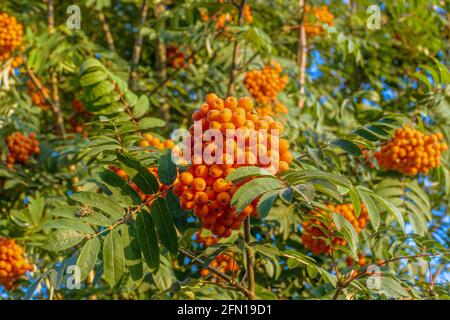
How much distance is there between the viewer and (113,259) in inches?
76.7

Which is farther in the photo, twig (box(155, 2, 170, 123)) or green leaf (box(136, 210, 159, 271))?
twig (box(155, 2, 170, 123))

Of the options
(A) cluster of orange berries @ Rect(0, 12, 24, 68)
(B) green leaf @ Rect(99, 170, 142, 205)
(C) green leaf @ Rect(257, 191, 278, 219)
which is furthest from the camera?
(A) cluster of orange berries @ Rect(0, 12, 24, 68)

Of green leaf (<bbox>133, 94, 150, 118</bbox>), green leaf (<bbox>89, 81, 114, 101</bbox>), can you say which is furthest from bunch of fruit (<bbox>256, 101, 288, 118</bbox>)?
green leaf (<bbox>89, 81, 114, 101</bbox>)

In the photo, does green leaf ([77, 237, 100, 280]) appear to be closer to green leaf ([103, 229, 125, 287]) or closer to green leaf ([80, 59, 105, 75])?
green leaf ([103, 229, 125, 287])

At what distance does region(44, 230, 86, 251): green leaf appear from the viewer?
6.15 ft

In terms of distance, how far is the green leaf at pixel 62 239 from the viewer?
6.15 feet

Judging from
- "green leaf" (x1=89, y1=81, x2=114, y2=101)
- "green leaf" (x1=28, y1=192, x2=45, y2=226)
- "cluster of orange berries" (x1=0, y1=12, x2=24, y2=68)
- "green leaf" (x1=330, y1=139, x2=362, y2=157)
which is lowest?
"green leaf" (x1=28, y1=192, x2=45, y2=226)

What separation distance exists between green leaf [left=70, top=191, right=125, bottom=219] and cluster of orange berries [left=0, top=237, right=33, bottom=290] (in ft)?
5.20

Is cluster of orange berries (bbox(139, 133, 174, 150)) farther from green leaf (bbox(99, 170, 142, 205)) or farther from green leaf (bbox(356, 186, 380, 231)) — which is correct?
green leaf (bbox(356, 186, 380, 231))

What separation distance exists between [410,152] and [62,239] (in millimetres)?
2102

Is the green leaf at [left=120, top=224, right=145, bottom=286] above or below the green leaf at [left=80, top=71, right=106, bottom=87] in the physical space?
below

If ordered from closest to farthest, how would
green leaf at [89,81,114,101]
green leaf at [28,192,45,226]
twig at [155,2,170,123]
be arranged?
green leaf at [89,81,114,101] < green leaf at [28,192,45,226] < twig at [155,2,170,123]

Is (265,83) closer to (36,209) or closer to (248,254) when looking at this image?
(36,209)

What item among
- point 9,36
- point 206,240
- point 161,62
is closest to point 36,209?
point 206,240
